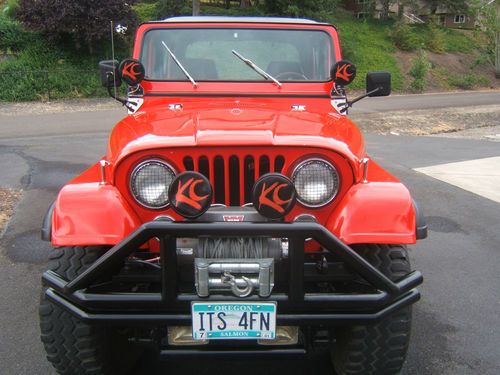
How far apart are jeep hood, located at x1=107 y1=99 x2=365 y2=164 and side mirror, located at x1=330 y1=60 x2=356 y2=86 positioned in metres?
0.43

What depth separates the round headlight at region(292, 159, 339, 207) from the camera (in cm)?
249

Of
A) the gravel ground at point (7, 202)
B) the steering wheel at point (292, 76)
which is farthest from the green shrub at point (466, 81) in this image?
Answer: the steering wheel at point (292, 76)

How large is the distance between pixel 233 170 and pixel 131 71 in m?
1.55

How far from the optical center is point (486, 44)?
2972 centimetres

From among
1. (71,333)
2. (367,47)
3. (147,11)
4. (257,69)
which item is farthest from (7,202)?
(367,47)

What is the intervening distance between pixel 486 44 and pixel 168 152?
31747 millimetres

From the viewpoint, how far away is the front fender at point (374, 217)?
233 centimetres

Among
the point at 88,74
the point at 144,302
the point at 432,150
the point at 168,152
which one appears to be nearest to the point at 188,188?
the point at 168,152

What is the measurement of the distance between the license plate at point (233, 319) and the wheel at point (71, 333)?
0.61 meters

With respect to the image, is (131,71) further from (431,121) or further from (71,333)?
(431,121)

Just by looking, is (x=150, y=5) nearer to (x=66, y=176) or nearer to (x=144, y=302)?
(x=66, y=176)

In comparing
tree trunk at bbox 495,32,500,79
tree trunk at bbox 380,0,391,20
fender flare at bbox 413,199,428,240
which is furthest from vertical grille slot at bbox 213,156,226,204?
tree trunk at bbox 380,0,391,20

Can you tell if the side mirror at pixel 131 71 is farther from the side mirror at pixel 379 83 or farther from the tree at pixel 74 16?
the tree at pixel 74 16

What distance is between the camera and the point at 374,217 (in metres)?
2.38
